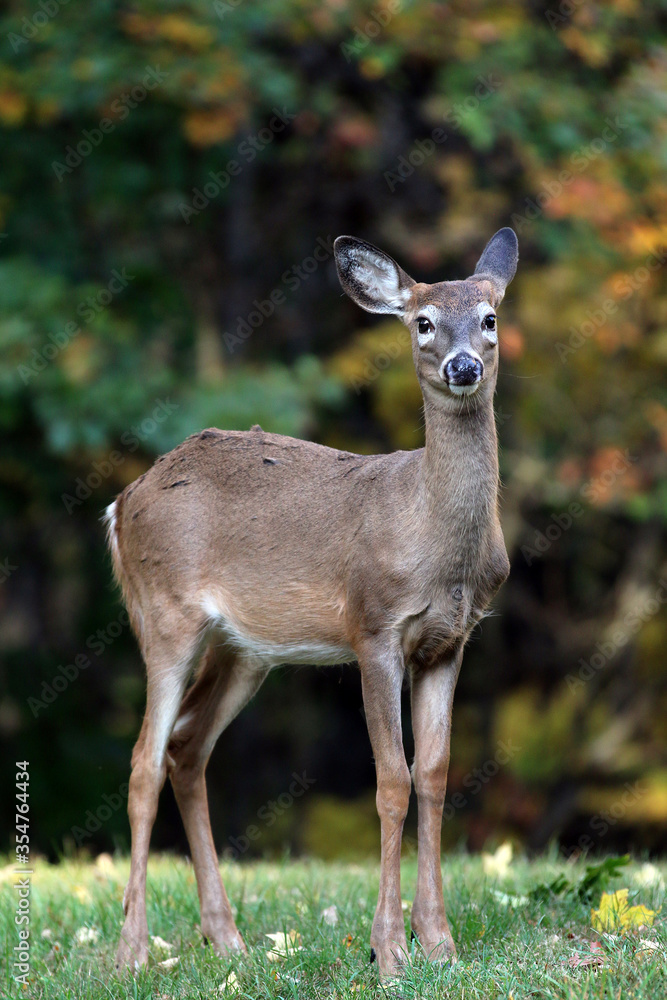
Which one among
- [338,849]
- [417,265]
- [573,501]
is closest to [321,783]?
[338,849]

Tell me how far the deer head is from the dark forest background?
419 centimetres

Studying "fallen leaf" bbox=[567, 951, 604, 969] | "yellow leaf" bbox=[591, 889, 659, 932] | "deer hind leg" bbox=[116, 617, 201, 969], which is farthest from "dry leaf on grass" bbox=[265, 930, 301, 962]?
"yellow leaf" bbox=[591, 889, 659, 932]

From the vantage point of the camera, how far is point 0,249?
35.9 ft

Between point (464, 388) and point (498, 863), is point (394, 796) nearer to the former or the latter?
point (464, 388)

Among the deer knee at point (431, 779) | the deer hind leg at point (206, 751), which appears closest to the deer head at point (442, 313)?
the deer knee at point (431, 779)

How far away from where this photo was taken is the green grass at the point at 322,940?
4.09 metres

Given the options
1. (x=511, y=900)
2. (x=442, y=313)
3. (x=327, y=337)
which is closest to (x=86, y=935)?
(x=511, y=900)

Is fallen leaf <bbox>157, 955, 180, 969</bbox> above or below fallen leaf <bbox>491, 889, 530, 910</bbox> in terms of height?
above

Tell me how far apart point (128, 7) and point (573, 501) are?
567 centimetres

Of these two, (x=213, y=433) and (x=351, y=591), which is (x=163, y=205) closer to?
(x=213, y=433)

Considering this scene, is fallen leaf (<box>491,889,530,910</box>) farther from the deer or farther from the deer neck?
the deer neck

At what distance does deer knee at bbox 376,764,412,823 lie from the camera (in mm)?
4781

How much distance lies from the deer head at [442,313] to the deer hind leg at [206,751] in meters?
1.67

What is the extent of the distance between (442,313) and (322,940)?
2415 millimetres
